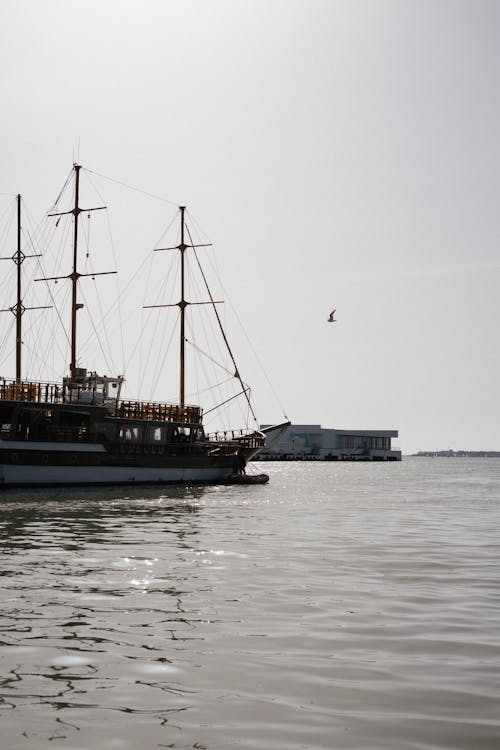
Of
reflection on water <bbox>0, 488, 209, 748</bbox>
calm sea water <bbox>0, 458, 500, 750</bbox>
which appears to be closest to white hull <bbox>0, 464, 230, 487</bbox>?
reflection on water <bbox>0, 488, 209, 748</bbox>

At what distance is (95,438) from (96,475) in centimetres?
225

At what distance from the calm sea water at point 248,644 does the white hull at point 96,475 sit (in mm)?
24436

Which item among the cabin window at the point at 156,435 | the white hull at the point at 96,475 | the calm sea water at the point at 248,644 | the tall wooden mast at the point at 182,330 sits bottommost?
the calm sea water at the point at 248,644

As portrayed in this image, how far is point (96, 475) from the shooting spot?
1933 inches

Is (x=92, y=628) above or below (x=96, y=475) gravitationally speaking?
below

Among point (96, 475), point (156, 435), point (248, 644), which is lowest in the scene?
point (248, 644)

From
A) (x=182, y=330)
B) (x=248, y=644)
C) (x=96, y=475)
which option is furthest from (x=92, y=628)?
(x=182, y=330)

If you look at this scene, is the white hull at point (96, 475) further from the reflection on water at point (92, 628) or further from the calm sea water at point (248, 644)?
the calm sea water at point (248, 644)

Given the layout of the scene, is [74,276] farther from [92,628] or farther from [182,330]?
[92,628]

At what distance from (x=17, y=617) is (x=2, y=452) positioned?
1391 inches

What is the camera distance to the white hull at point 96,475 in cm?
4509

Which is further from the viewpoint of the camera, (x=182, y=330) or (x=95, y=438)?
(x=182, y=330)

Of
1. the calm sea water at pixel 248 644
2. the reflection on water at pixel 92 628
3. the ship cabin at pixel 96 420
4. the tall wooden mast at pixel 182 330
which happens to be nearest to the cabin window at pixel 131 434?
the ship cabin at pixel 96 420

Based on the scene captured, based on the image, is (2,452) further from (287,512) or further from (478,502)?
(478,502)
